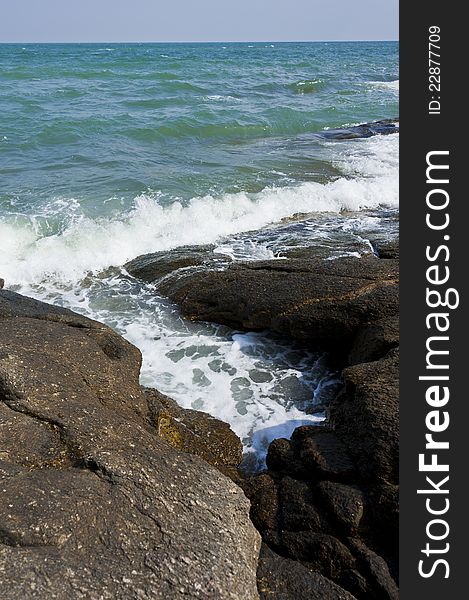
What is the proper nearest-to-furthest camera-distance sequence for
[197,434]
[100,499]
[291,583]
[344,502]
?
1. [100,499]
2. [291,583]
3. [344,502]
4. [197,434]

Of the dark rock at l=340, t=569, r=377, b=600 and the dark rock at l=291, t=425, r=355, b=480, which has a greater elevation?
the dark rock at l=291, t=425, r=355, b=480

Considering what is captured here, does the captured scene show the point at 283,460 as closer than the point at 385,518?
No

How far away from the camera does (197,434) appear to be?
17.9 feet

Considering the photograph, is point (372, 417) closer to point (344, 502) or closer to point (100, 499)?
point (344, 502)

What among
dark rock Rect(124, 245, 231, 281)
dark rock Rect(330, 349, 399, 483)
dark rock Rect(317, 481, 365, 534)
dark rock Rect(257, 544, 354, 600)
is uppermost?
dark rock Rect(124, 245, 231, 281)

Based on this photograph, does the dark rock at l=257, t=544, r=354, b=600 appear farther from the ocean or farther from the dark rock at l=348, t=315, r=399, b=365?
the dark rock at l=348, t=315, r=399, b=365

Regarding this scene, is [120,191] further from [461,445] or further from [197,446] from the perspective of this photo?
[461,445]

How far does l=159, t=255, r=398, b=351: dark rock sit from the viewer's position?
706 cm

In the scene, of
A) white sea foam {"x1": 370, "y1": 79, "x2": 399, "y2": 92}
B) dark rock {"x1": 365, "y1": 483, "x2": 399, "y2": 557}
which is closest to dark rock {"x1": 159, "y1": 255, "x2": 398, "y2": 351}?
dark rock {"x1": 365, "y1": 483, "x2": 399, "y2": 557}

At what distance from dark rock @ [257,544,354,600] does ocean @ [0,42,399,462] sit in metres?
1.87

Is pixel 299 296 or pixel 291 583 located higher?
pixel 299 296

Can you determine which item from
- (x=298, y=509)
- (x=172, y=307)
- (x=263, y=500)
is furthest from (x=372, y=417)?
(x=172, y=307)

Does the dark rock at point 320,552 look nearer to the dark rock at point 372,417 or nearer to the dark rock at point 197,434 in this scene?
the dark rock at point 372,417

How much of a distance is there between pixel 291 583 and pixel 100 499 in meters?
1.44
